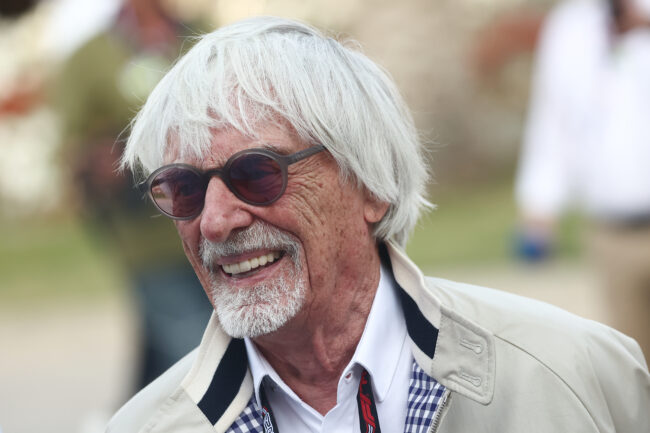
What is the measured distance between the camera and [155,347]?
5195mm

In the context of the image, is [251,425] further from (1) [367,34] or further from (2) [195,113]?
(1) [367,34]

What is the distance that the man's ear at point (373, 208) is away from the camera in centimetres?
286

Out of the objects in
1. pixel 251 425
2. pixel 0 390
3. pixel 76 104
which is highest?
pixel 76 104

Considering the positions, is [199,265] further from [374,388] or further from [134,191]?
[134,191]

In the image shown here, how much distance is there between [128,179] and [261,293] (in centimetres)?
233

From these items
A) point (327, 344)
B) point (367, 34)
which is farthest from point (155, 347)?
point (367, 34)

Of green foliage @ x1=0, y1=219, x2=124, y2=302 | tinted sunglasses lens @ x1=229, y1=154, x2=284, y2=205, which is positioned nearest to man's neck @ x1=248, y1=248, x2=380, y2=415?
tinted sunglasses lens @ x1=229, y1=154, x2=284, y2=205

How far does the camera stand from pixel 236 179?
2607 millimetres

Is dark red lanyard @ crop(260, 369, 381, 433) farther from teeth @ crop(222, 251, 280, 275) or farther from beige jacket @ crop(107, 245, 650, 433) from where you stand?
teeth @ crop(222, 251, 280, 275)

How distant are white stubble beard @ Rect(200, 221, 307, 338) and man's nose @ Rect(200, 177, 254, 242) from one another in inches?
1.0

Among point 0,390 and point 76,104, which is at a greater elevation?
point 76,104

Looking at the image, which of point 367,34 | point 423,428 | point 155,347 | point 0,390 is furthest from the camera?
point 367,34

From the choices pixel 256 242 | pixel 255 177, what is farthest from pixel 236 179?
pixel 256 242

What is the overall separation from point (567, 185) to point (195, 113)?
310 centimetres
